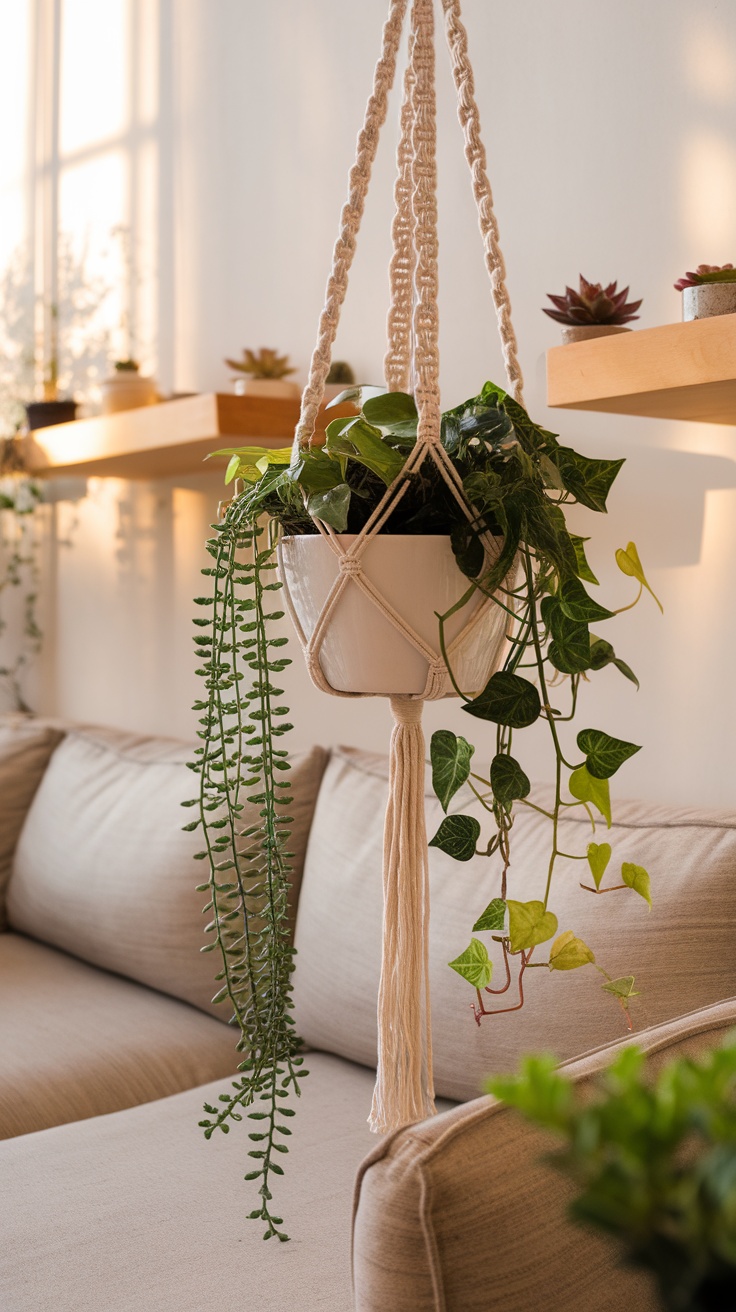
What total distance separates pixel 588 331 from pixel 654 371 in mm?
166

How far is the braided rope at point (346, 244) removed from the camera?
80 centimetres

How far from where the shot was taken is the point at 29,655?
3096mm

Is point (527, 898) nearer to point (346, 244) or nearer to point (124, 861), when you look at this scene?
point (346, 244)

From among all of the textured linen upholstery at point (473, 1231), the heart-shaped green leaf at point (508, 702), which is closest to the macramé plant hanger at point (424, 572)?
the heart-shaped green leaf at point (508, 702)

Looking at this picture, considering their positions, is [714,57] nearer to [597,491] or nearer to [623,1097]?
[597,491]

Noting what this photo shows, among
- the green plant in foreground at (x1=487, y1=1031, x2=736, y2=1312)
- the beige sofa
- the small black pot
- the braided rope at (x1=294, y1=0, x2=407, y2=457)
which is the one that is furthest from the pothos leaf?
the small black pot

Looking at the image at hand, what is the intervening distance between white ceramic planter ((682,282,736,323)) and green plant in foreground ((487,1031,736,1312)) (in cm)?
95

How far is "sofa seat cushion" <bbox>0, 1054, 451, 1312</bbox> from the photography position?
1.03 metres

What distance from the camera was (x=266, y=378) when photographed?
2.02 metres

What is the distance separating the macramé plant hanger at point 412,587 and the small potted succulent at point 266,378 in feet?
3.68

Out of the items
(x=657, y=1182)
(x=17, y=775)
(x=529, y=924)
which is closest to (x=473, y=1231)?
(x=529, y=924)

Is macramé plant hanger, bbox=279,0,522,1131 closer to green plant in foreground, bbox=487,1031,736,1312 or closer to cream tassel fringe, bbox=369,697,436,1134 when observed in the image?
cream tassel fringe, bbox=369,697,436,1134

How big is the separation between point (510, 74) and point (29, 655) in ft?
6.48

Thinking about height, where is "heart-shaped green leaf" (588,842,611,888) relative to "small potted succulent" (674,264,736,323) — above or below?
below
